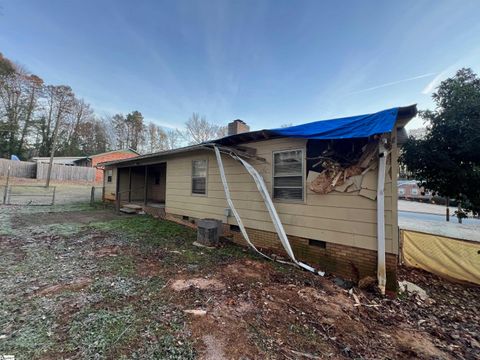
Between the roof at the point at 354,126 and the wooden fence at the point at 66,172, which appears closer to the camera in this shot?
the roof at the point at 354,126

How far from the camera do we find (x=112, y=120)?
36.6m

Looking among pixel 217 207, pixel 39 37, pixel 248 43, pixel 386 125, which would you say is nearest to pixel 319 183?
pixel 386 125

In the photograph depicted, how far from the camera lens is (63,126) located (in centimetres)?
3306

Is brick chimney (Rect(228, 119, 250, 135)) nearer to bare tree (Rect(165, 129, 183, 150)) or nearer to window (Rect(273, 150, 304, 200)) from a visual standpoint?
window (Rect(273, 150, 304, 200))

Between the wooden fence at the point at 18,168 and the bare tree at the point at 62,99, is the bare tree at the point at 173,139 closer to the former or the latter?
the bare tree at the point at 62,99

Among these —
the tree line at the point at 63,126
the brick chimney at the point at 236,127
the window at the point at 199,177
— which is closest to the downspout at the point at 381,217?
the brick chimney at the point at 236,127

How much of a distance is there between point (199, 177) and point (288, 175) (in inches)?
133

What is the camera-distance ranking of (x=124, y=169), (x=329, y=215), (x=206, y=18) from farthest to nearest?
(x=124, y=169) → (x=206, y=18) → (x=329, y=215)

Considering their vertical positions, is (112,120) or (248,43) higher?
(112,120)

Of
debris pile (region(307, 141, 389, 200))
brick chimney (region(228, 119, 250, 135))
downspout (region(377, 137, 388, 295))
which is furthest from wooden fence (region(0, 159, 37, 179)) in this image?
downspout (region(377, 137, 388, 295))

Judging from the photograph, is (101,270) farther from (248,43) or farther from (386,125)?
(248,43)

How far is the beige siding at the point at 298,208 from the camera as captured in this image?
147 inches

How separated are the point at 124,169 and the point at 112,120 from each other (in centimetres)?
3008

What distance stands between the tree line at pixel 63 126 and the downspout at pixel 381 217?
26.1 m
